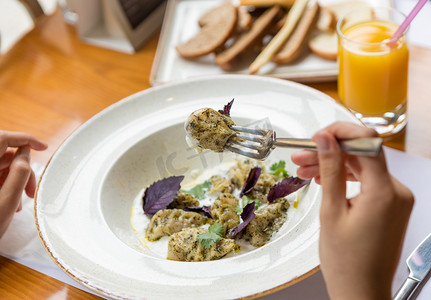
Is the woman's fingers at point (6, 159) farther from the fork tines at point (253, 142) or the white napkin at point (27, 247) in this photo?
the fork tines at point (253, 142)

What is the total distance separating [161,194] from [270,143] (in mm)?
394

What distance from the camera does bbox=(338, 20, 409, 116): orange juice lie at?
1.41 m

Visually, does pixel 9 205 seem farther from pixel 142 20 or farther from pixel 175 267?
pixel 142 20

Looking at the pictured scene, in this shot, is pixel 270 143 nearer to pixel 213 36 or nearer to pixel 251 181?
pixel 251 181

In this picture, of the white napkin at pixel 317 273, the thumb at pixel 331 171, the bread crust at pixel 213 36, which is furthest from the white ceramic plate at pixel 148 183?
the bread crust at pixel 213 36

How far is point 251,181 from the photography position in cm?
134

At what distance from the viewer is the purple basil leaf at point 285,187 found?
1.27 metres

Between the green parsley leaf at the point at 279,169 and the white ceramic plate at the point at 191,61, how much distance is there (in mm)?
416

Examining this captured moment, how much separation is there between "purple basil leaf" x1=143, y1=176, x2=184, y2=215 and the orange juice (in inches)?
22.6

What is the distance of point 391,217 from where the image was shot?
760 mm

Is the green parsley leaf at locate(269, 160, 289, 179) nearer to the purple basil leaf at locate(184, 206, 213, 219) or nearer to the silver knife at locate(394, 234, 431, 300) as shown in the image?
the purple basil leaf at locate(184, 206, 213, 219)

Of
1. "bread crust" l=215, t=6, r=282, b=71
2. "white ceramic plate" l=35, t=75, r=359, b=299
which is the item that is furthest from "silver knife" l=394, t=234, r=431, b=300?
"bread crust" l=215, t=6, r=282, b=71

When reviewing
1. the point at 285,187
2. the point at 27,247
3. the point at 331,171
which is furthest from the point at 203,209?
the point at 331,171

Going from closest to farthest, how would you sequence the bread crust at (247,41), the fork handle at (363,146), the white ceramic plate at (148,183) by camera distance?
the fork handle at (363,146), the white ceramic plate at (148,183), the bread crust at (247,41)
